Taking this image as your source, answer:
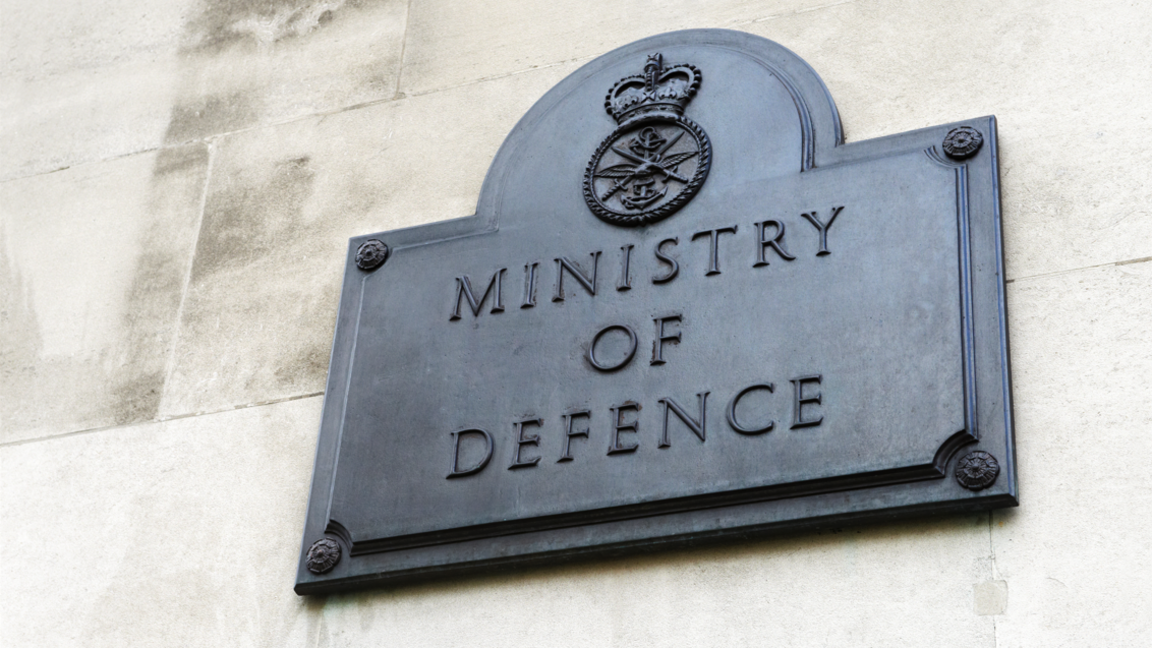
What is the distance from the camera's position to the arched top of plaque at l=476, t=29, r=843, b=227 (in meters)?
4.64

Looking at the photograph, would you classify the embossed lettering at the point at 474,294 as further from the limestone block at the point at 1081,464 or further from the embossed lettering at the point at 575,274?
the limestone block at the point at 1081,464

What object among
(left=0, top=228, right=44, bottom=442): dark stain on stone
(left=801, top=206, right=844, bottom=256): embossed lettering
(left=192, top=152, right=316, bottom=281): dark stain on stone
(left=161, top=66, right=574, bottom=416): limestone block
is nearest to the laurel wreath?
(left=801, top=206, right=844, bottom=256): embossed lettering

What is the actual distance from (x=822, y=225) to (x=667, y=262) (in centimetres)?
48

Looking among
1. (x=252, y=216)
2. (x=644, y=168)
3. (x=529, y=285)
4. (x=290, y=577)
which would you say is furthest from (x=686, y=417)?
(x=252, y=216)

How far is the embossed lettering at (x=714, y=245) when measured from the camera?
14.7ft

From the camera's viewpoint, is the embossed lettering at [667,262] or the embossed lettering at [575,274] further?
the embossed lettering at [575,274]

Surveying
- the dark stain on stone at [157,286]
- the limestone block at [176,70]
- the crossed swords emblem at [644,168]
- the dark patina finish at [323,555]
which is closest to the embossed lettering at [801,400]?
the crossed swords emblem at [644,168]

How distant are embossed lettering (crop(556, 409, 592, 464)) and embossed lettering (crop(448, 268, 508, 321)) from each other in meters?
0.50

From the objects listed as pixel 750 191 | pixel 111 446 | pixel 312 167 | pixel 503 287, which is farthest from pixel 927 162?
pixel 111 446

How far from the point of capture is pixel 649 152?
4.80m

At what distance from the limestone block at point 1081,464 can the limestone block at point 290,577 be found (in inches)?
4.7

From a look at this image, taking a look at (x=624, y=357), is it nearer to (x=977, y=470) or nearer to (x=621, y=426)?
(x=621, y=426)

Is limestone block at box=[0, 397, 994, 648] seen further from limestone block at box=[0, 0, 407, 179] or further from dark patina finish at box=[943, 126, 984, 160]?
limestone block at box=[0, 0, 407, 179]

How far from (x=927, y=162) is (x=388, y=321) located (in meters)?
1.77
